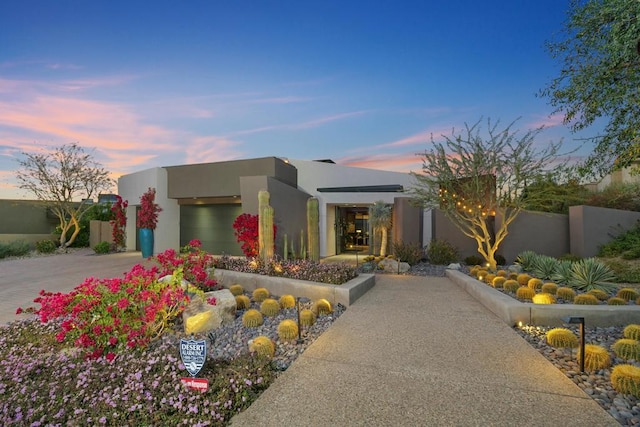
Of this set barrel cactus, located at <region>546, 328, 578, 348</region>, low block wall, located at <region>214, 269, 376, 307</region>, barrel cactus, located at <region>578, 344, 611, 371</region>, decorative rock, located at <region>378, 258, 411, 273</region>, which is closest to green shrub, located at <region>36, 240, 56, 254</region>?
low block wall, located at <region>214, 269, 376, 307</region>

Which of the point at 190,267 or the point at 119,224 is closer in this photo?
the point at 190,267

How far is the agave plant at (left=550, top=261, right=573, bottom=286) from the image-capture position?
22.6ft

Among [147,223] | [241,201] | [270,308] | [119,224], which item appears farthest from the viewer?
[119,224]

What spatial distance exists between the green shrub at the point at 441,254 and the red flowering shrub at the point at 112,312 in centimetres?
895

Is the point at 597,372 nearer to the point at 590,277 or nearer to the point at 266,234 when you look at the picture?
the point at 590,277

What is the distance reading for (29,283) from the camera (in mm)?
8891

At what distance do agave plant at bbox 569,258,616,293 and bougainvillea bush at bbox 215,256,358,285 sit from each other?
4.79 metres

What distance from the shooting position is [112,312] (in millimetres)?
4059

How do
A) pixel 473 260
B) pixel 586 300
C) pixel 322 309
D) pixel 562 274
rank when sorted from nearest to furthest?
1. pixel 586 300
2. pixel 322 309
3. pixel 562 274
4. pixel 473 260

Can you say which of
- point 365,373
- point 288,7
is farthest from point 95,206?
point 365,373

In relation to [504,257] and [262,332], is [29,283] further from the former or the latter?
[504,257]

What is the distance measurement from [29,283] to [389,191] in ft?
44.3

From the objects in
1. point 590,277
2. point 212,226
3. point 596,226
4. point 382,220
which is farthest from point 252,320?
point 212,226

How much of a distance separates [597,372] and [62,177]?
23252 mm
